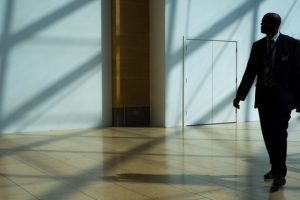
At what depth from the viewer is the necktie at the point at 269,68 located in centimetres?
461

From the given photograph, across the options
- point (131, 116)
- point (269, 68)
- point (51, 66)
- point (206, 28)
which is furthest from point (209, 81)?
point (269, 68)

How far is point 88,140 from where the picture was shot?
27.7ft

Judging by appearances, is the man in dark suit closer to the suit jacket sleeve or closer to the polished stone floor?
the suit jacket sleeve

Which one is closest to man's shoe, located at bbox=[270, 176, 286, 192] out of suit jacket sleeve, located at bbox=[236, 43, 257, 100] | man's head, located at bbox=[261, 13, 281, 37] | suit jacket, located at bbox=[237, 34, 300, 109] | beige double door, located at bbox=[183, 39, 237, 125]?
suit jacket, located at bbox=[237, 34, 300, 109]

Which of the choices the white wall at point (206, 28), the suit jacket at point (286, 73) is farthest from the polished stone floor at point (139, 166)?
the white wall at point (206, 28)

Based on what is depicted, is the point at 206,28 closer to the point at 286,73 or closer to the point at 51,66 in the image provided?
the point at 51,66

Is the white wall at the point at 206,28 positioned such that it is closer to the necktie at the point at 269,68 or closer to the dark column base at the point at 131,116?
the dark column base at the point at 131,116

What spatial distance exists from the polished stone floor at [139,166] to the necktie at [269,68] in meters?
1.18

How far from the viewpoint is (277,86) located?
457 cm

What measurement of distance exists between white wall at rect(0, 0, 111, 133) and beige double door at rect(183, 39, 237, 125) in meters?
2.06

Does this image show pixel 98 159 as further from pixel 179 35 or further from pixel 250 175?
pixel 179 35

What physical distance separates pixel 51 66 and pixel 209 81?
4065 millimetres

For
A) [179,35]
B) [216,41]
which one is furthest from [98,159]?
[216,41]

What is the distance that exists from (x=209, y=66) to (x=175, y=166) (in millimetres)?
5606
